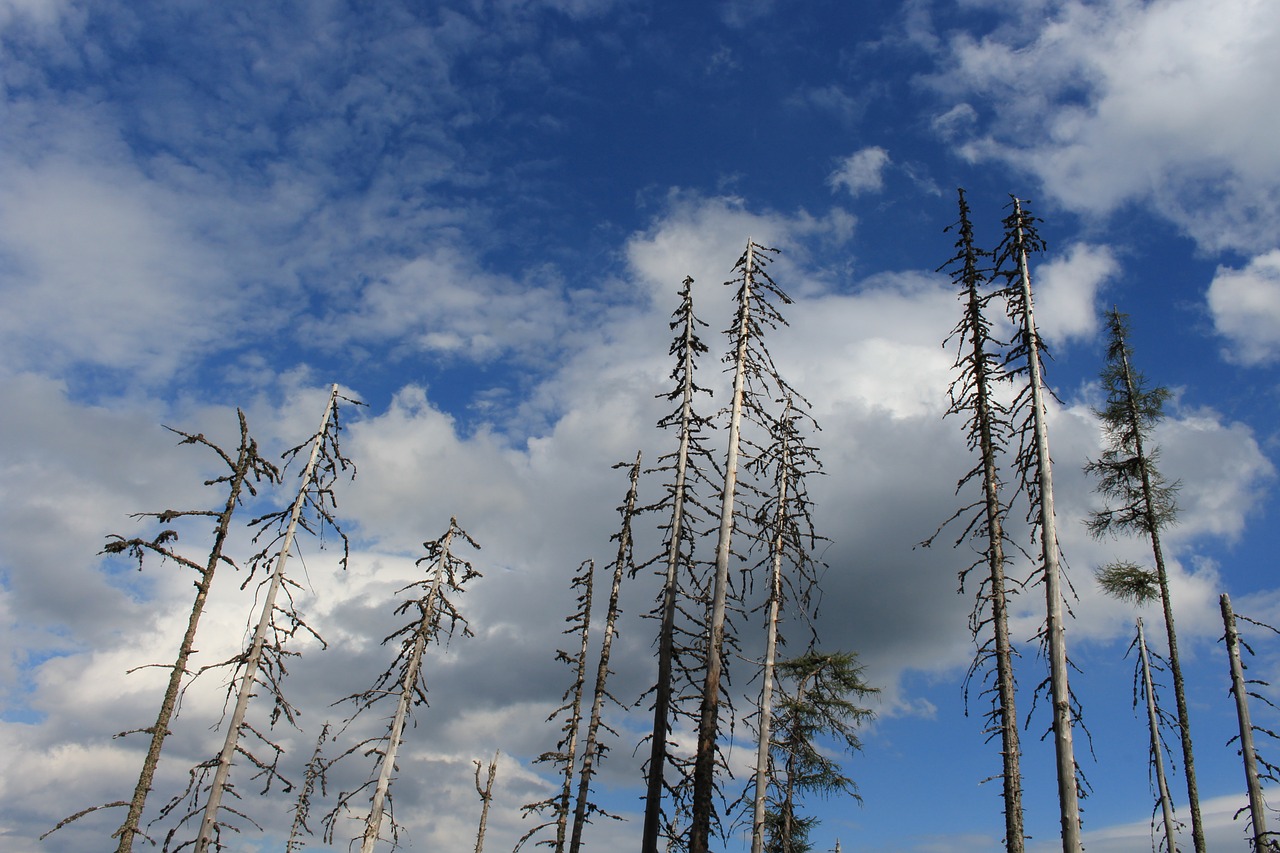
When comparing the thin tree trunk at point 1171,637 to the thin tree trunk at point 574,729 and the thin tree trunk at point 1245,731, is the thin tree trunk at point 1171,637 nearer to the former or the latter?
the thin tree trunk at point 1245,731

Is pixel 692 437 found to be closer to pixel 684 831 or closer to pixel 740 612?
pixel 740 612

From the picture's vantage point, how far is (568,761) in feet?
78.1

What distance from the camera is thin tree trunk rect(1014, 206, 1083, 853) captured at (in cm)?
1062

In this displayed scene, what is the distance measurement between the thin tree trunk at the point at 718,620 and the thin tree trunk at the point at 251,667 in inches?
401

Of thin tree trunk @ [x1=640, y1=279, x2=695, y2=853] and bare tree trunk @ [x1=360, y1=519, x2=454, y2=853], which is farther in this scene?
bare tree trunk @ [x1=360, y1=519, x2=454, y2=853]

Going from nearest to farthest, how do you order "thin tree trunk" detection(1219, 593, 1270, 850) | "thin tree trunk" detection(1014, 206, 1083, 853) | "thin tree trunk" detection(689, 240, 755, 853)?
"thin tree trunk" detection(1014, 206, 1083, 853), "thin tree trunk" detection(689, 240, 755, 853), "thin tree trunk" detection(1219, 593, 1270, 850)

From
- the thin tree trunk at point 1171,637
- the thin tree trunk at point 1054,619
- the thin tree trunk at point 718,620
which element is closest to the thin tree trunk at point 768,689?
the thin tree trunk at point 718,620

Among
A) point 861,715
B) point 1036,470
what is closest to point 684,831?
point 1036,470

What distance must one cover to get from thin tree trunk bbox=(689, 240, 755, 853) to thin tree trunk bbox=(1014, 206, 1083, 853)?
5.47 meters

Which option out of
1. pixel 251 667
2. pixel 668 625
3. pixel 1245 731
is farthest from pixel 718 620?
pixel 1245 731

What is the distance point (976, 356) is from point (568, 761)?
17.6 metres

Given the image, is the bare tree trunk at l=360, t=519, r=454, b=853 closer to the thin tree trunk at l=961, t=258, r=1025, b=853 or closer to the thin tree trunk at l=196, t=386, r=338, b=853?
the thin tree trunk at l=196, t=386, r=338, b=853

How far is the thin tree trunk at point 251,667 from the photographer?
51.0 feet

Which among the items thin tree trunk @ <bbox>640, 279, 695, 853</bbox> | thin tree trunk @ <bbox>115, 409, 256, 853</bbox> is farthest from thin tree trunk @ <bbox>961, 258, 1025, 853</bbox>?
thin tree trunk @ <bbox>115, 409, 256, 853</bbox>
